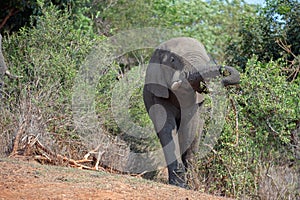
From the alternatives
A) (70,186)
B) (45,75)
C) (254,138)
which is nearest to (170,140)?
(254,138)

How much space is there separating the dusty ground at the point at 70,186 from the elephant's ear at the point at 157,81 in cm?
173

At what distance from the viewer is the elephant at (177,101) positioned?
8.13 metres

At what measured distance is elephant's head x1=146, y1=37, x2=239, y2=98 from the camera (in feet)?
26.4

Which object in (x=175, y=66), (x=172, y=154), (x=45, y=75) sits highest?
(x=175, y=66)

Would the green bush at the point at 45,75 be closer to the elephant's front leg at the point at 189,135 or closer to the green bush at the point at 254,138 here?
the elephant's front leg at the point at 189,135

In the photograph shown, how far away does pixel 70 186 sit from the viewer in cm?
588

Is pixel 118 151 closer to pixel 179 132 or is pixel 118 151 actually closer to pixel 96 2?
pixel 179 132

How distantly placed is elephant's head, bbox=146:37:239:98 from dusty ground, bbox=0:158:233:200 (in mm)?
1714

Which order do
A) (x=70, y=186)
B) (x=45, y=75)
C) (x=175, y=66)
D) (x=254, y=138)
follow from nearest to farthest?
(x=70, y=186)
(x=175, y=66)
(x=254, y=138)
(x=45, y=75)

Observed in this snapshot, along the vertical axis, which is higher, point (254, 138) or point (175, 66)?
point (175, 66)

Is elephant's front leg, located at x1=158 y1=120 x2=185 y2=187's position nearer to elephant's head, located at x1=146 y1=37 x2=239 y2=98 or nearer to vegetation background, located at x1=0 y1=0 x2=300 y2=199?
vegetation background, located at x1=0 y1=0 x2=300 y2=199

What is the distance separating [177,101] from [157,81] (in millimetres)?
377

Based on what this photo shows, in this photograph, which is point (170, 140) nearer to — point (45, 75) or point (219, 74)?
point (219, 74)

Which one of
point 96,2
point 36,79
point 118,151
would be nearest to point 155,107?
point 118,151
